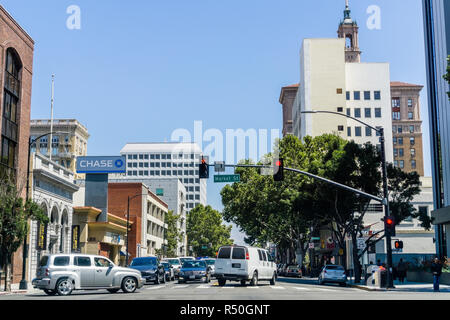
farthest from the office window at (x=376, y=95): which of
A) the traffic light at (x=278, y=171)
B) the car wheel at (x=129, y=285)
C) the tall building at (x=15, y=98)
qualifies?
the car wheel at (x=129, y=285)

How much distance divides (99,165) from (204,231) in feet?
239

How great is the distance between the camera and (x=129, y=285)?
1007 inches

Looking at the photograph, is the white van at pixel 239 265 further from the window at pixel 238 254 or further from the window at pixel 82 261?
the window at pixel 82 261

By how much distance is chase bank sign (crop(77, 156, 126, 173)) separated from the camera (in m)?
66.4

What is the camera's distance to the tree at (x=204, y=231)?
13688cm

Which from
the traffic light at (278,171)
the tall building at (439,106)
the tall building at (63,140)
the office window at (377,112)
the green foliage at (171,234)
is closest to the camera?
the traffic light at (278,171)

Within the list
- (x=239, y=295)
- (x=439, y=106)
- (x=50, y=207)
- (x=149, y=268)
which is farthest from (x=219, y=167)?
(x=439, y=106)

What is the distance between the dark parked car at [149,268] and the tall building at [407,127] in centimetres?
11854

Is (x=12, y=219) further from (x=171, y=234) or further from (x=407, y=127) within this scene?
(x=407, y=127)

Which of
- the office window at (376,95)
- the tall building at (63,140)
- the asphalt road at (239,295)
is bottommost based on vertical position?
the asphalt road at (239,295)

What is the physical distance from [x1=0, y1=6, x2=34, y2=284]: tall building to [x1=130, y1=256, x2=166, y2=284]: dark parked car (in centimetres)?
892
